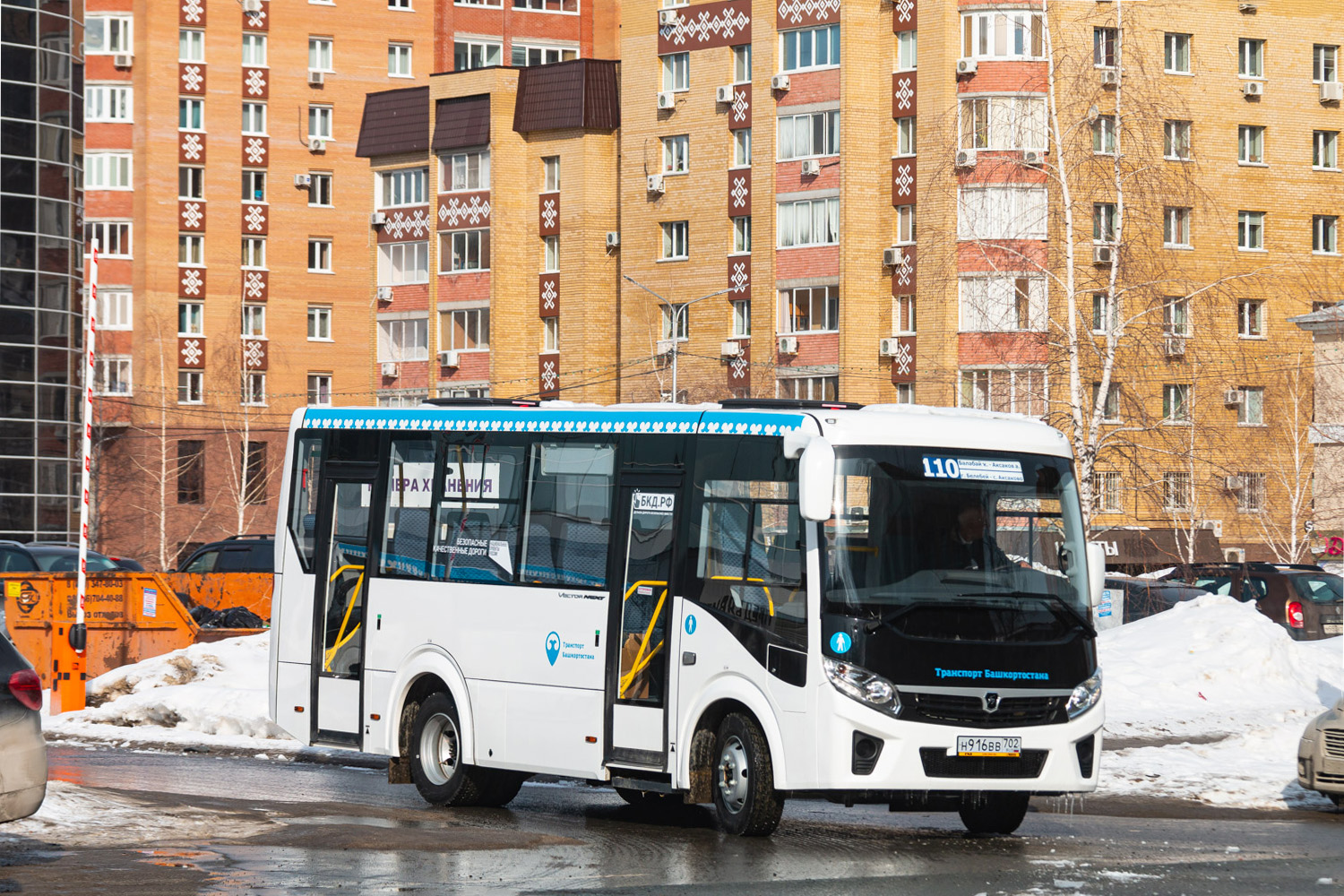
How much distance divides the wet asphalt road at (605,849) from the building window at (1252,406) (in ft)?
161

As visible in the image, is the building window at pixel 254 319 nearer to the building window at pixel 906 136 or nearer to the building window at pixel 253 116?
the building window at pixel 253 116

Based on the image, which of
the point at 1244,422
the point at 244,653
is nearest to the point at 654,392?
the point at 1244,422

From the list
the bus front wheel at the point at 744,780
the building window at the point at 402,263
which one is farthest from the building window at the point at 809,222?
the bus front wheel at the point at 744,780

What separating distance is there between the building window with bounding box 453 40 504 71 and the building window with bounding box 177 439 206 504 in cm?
1824

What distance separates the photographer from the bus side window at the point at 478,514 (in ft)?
47.5

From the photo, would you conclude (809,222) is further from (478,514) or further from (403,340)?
(478,514)

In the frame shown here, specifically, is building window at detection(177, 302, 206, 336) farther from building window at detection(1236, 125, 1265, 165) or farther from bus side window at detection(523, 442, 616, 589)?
bus side window at detection(523, 442, 616, 589)

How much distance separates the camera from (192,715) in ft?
68.5

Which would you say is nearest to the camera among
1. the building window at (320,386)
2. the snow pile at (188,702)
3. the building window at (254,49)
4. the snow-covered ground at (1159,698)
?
the snow-covered ground at (1159,698)

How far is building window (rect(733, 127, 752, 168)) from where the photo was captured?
63969mm

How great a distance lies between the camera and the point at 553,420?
14.4m

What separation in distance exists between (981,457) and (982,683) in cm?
155

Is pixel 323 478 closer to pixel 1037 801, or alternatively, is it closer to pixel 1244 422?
pixel 1037 801

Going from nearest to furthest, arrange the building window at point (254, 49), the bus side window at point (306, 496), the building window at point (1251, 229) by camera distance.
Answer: the bus side window at point (306, 496)
the building window at point (1251, 229)
the building window at point (254, 49)
